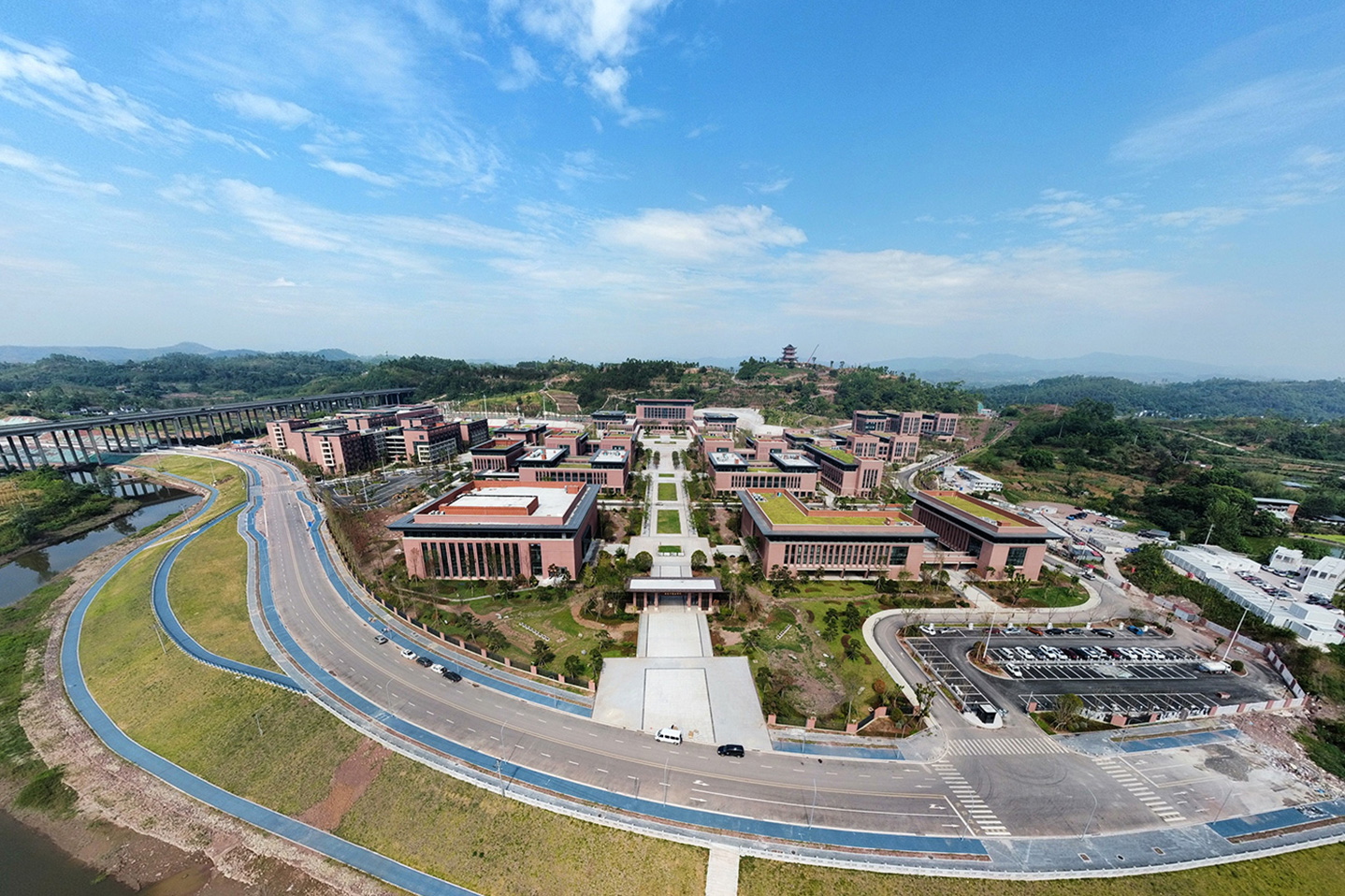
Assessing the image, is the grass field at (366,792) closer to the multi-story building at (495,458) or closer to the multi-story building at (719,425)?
the multi-story building at (495,458)

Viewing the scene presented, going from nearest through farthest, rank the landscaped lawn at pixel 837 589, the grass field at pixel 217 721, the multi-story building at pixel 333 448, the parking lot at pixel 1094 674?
the grass field at pixel 217 721 < the parking lot at pixel 1094 674 < the landscaped lawn at pixel 837 589 < the multi-story building at pixel 333 448

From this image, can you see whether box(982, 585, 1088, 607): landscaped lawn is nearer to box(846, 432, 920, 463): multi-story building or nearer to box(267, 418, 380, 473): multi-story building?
box(846, 432, 920, 463): multi-story building

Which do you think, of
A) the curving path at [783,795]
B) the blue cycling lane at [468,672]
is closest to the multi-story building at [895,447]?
the curving path at [783,795]

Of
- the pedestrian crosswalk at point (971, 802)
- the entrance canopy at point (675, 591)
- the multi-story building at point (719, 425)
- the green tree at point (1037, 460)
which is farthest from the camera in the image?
the multi-story building at point (719, 425)

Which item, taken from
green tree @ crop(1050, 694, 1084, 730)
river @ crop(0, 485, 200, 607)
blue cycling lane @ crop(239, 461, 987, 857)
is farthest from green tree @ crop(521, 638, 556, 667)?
river @ crop(0, 485, 200, 607)

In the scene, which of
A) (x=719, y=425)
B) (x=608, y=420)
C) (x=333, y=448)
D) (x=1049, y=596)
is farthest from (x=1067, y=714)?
(x=333, y=448)

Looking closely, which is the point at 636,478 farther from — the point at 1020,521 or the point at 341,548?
the point at 1020,521

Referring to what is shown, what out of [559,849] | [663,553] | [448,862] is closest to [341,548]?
[663,553]

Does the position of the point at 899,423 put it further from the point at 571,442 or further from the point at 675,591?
the point at 675,591
